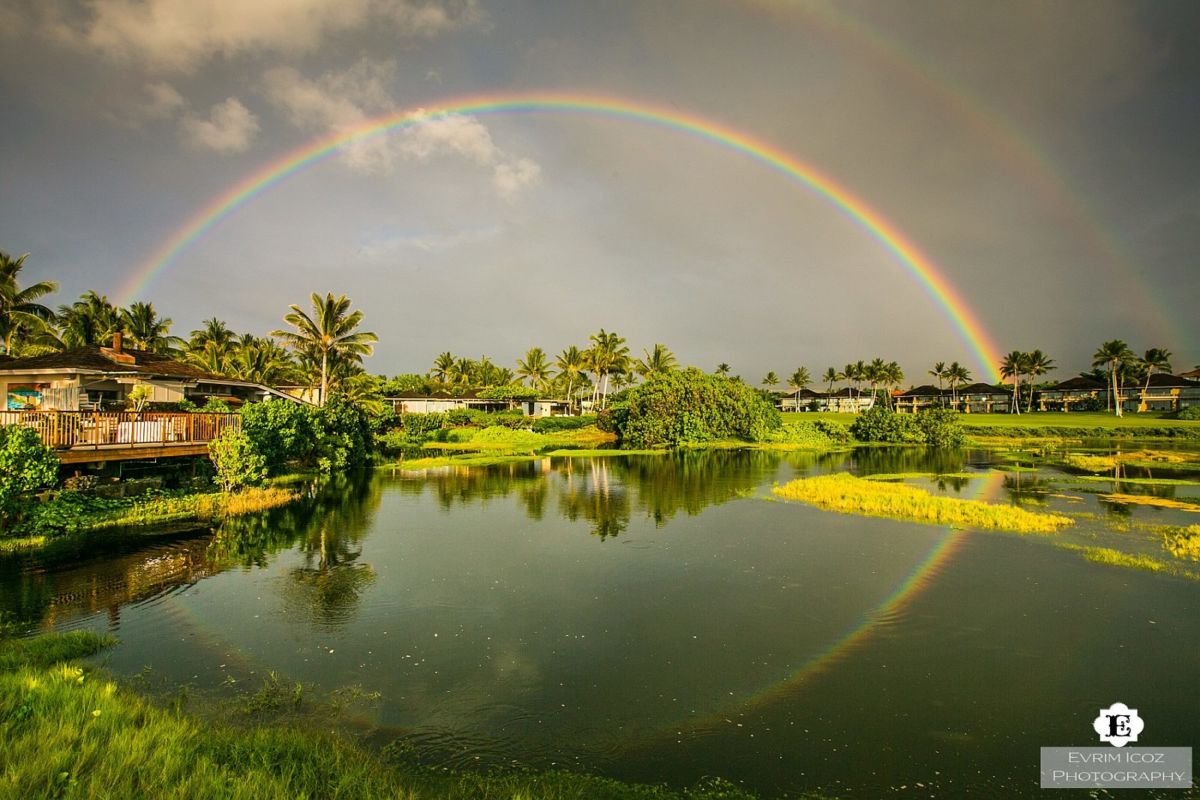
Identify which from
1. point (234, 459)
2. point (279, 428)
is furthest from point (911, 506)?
point (279, 428)

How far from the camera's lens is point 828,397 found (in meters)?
167

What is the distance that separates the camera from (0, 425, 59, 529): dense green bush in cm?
Answer: 1596

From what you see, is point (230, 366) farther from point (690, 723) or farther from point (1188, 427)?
point (1188, 427)

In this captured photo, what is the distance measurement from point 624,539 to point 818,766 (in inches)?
517

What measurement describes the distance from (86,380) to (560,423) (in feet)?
177

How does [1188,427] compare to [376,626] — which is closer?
[376,626]

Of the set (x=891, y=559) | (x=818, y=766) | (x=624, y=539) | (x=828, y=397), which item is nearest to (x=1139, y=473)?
(x=891, y=559)

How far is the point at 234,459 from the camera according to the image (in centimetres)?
2500

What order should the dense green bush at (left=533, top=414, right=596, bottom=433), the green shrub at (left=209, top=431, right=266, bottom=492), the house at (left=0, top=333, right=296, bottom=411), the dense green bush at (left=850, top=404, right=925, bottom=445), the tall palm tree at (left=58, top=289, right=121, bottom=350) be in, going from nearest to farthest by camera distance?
the green shrub at (left=209, top=431, right=266, bottom=492)
the house at (left=0, top=333, right=296, bottom=411)
the tall palm tree at (left=58, top=289, right=121, bottom=350)
the dense green bush at (left=850, top=404, right=925, bottom=445)
the dense green bush at (left=533, top=414, right=596, bottom=433)

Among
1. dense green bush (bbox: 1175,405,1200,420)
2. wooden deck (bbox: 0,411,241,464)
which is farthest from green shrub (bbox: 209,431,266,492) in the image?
dense green bush (bbox: 1175,405,1200,420)

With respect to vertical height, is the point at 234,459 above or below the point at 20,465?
below

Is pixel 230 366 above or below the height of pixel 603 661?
above

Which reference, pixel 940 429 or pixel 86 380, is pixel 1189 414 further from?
pixel 86 380

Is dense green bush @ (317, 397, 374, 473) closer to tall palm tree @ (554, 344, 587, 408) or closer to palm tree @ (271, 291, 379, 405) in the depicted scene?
palm tree @ (271, 291, 379, 405)
